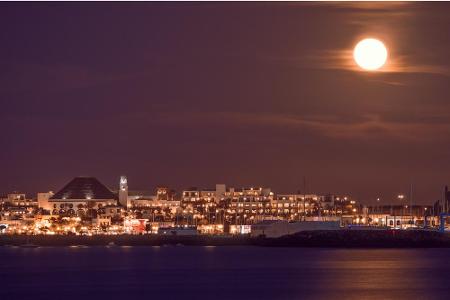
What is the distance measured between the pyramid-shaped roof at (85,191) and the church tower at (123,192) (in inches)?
55.5

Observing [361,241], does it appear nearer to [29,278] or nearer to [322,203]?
[29,278]

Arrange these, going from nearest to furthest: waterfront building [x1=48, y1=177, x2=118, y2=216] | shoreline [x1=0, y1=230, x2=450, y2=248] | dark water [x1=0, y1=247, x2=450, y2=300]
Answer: dark water [x1=0, y1=247, x2=450, y2=300] < shoreline [x1=0, y1=230, x2=450, y2=248] < waterfront building [x1=48, y1=177, x2=118, y2=216]

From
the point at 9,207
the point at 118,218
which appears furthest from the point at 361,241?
the point at 9,207

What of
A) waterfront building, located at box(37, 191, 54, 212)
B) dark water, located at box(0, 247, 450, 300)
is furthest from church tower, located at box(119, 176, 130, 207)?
dark water, located at box(0, 247, 450, 300)

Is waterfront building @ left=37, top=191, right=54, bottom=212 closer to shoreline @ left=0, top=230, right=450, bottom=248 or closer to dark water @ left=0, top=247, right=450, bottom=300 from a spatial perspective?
shoreline @ left=0, top=230, right=450, bottom=248

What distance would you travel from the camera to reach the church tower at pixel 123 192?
187375 mm

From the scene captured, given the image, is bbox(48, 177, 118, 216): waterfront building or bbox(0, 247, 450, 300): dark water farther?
bbox(48, 177, 118, 216): waterfront building

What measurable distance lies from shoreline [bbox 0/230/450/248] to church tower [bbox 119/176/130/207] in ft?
141

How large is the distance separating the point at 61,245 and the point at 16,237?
454 inches

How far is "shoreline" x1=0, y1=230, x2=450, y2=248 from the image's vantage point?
120 meters

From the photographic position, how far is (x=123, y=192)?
18950 centimetres

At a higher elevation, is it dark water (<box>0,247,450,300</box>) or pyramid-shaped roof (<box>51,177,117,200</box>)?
pyramid-shaped roof (<box>51,177,117,200</box>)

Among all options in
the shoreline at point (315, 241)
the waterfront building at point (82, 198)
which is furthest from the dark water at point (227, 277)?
the waterfront building at point (82, 198)

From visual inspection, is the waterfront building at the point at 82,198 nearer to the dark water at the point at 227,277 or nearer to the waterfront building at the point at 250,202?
the waterfront building at the point at 250,202
